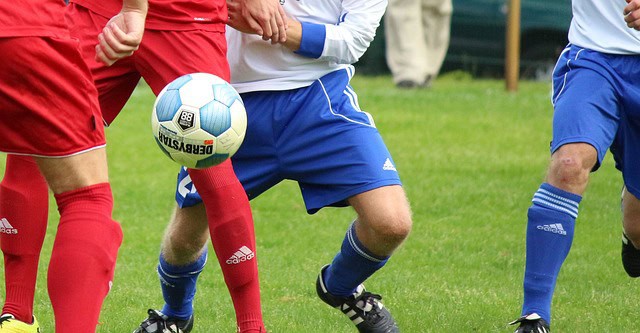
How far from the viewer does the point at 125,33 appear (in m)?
3.87

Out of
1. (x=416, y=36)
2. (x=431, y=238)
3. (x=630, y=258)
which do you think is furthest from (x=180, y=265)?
(x=416, y=36)

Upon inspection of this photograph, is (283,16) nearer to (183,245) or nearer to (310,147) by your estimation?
(310,147)

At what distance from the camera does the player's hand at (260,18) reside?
185 inches

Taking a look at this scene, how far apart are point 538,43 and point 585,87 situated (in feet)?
36.8

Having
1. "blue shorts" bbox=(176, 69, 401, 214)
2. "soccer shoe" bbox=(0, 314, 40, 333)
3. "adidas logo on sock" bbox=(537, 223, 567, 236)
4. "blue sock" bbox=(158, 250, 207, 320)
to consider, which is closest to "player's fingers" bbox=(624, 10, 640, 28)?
"adidas logo on sock" bbox=(537, 223, 567, 236)

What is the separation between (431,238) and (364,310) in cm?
225

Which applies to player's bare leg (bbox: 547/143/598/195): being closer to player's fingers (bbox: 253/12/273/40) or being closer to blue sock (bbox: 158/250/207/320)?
player's fingers (bbox: 253/12/273/40)

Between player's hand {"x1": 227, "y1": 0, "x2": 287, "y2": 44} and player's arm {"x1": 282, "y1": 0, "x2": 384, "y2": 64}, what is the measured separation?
0.08 meters

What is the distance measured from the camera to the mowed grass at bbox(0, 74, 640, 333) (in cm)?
554

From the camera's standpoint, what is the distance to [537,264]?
16.2ft

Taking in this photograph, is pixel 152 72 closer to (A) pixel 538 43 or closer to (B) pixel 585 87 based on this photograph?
(B) pixel 585 87

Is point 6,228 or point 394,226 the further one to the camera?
point 394,226

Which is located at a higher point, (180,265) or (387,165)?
(387,165)

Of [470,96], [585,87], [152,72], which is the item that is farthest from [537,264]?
[470,96]
